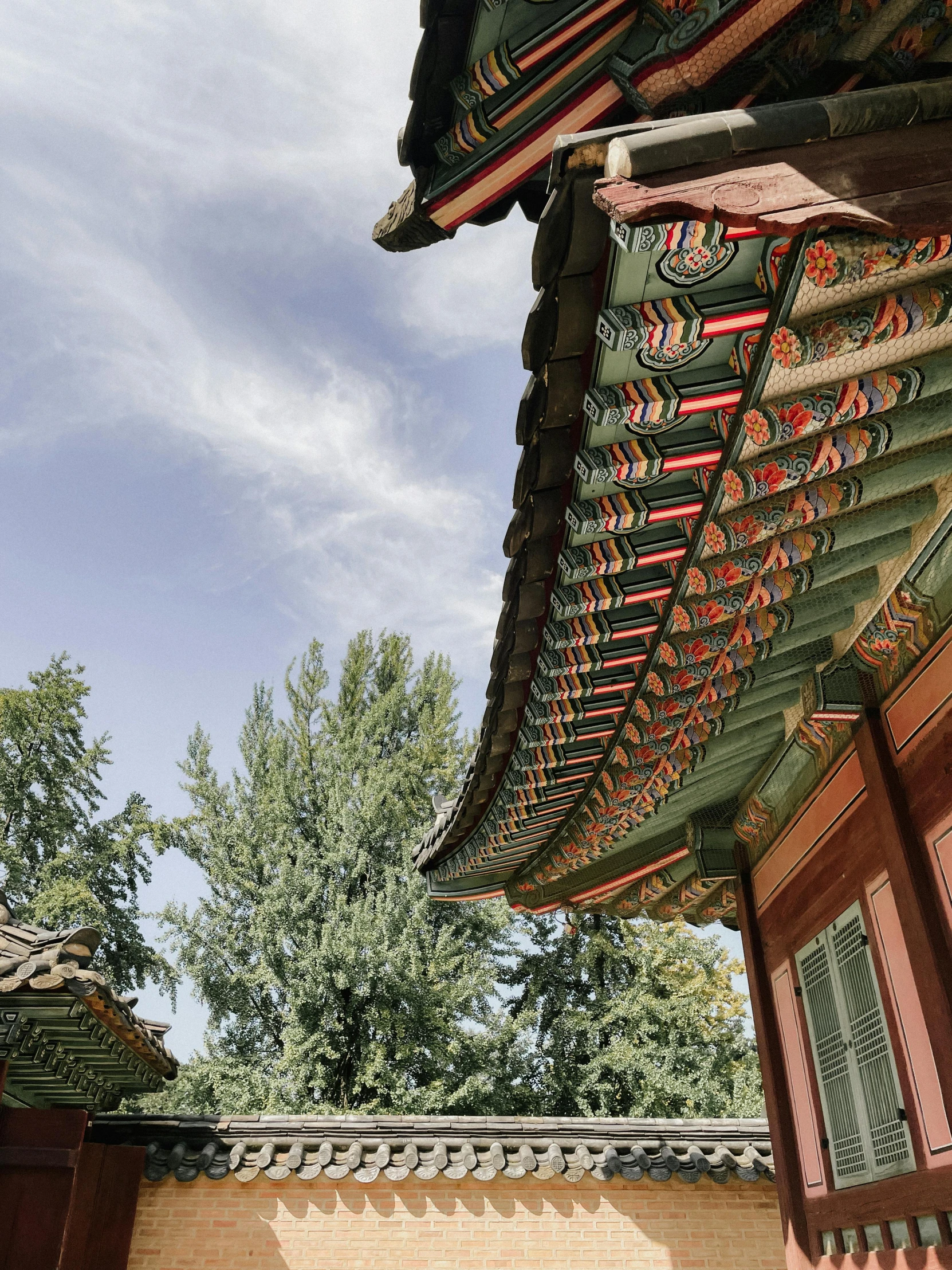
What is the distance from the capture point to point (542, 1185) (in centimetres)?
636

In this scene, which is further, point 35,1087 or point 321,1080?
point 321,1080

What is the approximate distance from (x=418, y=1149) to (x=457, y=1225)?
0.51 metres

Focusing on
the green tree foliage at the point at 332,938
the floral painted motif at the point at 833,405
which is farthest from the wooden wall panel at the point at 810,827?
the green tree foliage at the point at 332,938

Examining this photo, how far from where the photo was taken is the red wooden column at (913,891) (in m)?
3.04

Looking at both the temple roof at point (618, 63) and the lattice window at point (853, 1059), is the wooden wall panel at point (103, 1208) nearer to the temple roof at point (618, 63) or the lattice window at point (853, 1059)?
the lattice window at point (853, 1059)

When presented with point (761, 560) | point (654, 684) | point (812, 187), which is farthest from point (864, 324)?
point (654, 684)

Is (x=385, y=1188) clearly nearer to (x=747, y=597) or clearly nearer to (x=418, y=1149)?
(x=418, y=1149)

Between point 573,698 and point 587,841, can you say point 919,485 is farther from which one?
point 587,841

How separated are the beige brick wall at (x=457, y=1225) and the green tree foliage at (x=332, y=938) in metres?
7.55

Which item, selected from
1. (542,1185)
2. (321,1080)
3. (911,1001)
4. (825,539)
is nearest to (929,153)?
(825,539)

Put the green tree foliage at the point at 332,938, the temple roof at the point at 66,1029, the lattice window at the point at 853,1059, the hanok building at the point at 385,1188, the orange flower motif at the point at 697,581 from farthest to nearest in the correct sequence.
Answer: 1. the green tree foliage at the point at 332,938
2. the hanok building at the point at 385,1188
3. the temple roof at the point at 66,1029
4. the lattice window at the point at 853,1059
5. the orange flower motif at the point at 697,581

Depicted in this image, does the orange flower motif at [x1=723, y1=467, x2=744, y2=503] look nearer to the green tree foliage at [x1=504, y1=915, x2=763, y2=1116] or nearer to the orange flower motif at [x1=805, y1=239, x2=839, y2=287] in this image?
the orange flower motif at [x1=805, y1=239, x2=839, y2=287]

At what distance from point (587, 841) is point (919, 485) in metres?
2.72

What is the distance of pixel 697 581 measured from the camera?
2.72 meters
